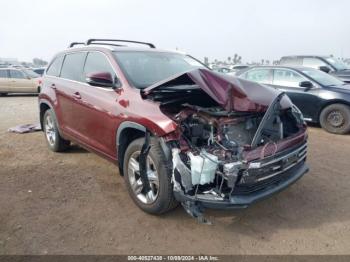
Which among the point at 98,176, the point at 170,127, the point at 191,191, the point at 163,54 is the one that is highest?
the point at 163,54

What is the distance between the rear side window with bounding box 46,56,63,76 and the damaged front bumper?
360cm

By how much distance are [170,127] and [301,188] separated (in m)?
2.22

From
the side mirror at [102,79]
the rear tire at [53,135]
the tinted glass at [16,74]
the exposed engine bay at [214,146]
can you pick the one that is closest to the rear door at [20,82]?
the tinted glass at [16,74]

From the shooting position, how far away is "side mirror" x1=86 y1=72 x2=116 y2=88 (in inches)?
151

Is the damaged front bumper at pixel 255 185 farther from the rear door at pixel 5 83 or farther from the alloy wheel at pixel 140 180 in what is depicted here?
the rear door at pixel 5 83

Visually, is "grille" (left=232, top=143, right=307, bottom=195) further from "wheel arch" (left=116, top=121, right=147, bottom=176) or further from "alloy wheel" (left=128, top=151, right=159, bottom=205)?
"wheel arch" (left=116, top=121, right=147, bottom=176)

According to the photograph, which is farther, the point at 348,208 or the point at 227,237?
the point at 348,208

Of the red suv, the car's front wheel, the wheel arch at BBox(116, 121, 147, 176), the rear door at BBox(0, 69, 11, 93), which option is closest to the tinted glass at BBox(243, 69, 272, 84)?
the red suv

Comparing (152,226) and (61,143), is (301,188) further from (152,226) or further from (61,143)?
(61,143)

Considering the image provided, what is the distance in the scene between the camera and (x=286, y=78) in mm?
8273

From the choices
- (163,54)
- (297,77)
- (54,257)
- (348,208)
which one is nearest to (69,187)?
(54,257)

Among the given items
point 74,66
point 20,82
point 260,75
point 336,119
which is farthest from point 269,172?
point 20,82

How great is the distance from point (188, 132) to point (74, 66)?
278 cm

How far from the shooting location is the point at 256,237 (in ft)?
10.5
